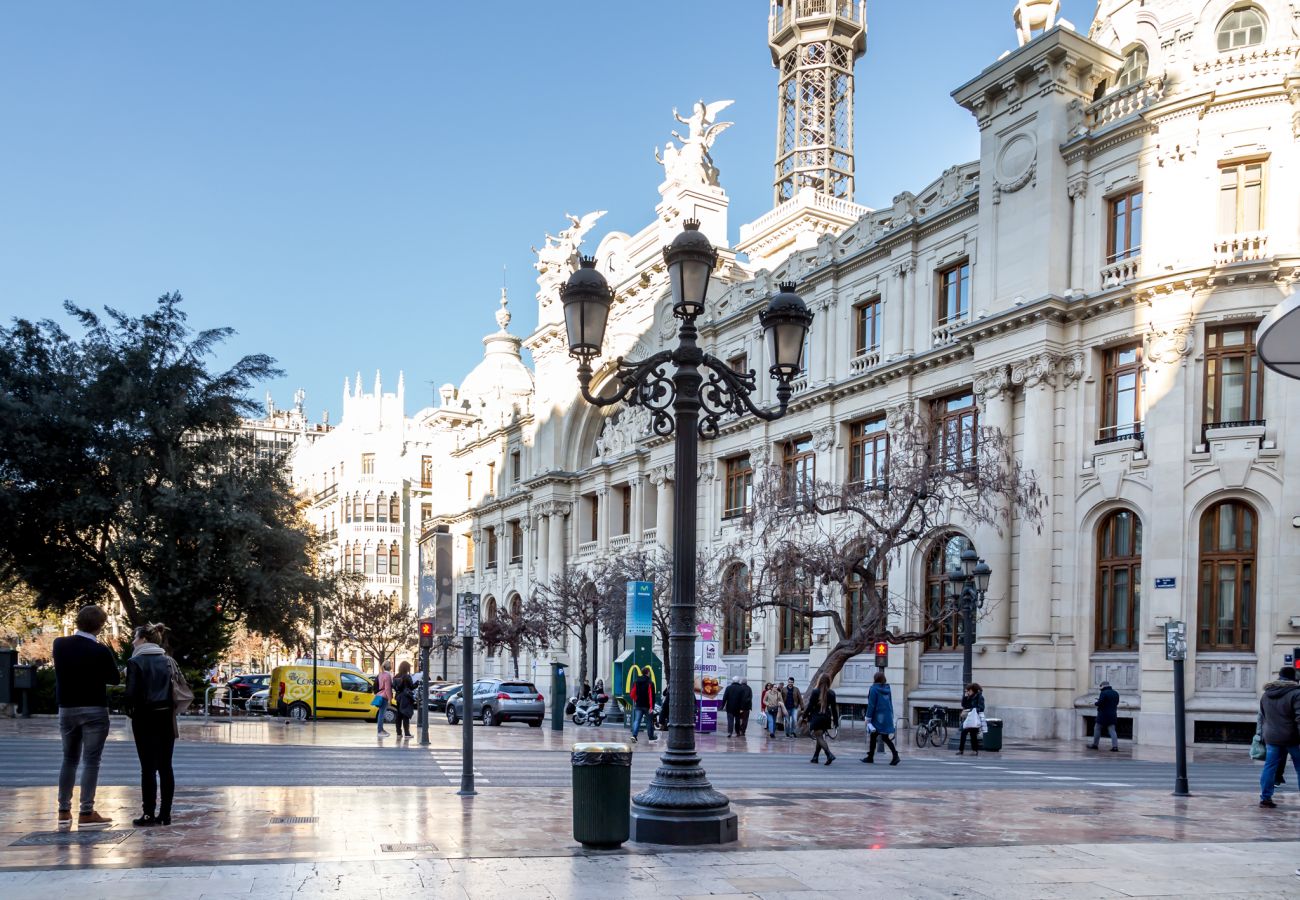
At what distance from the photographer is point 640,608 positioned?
32.1 m

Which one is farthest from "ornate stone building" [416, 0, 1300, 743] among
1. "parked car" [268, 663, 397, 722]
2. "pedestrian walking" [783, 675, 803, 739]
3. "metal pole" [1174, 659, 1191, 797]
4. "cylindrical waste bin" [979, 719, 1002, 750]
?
"parked car" [268, 663, 397, 722]

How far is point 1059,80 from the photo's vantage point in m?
32.1

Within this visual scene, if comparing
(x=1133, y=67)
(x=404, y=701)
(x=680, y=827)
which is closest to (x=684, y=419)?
(x=680, y=827)

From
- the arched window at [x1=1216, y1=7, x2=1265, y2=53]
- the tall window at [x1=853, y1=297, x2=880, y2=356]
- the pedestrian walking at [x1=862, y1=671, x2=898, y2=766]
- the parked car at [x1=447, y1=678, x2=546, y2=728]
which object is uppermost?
the arched window at [x1=1216, y1=7, x2=1265, y2=53]

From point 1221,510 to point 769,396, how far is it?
1786cm

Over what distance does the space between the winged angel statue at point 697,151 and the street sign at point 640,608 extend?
1037 inches

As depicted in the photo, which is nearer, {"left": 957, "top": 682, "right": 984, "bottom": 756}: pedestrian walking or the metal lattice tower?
{"left": 957, "top": 682, "right": 984, "bottom": 756}: pedestrian walking

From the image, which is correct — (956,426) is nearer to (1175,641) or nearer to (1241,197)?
(1241,197)

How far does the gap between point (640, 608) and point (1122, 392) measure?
13.1 metres

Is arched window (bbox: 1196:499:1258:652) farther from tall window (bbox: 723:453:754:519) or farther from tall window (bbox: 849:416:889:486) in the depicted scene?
tall window (bbox: 723:453:754:519)

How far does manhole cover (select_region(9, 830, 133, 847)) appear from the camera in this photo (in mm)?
10297

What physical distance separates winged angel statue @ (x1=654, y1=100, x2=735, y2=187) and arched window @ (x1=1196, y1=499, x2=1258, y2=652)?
3056cm

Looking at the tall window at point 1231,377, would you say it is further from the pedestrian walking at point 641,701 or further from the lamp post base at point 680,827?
the lamp post base at point 680,827

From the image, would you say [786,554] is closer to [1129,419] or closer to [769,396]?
[1129,419]
